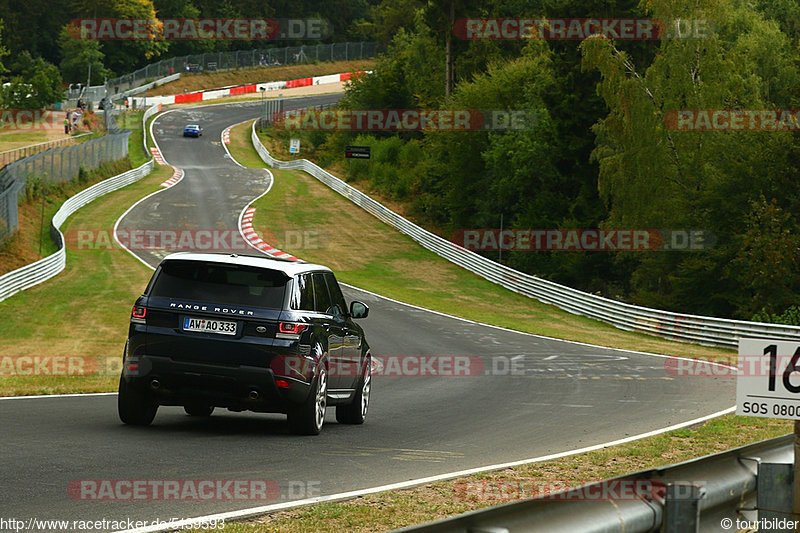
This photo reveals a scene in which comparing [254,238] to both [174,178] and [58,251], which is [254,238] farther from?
[174,178]

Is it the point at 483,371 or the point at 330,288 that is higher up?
the point at 330,288

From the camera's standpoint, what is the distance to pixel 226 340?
1055 cm

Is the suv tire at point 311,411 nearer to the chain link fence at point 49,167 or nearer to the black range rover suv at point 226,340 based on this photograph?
the black range rover suv at point 226,340

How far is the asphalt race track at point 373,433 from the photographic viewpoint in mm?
8188

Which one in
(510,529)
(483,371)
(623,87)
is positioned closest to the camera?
(510,529)

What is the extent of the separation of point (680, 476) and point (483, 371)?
16493 millimetres

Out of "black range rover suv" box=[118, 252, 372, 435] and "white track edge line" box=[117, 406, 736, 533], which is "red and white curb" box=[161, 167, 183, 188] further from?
"white track edge line" box=[117, 406, 736, 533]

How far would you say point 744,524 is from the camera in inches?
248

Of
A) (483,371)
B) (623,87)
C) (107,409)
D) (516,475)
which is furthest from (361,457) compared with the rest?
(623,87)

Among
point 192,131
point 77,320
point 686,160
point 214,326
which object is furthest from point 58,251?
point 192,131

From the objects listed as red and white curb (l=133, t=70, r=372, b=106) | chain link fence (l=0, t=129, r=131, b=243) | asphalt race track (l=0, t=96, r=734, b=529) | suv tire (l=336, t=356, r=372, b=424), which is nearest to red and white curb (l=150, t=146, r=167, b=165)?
chain link fence (l=0, t=129, r=131, b=243)

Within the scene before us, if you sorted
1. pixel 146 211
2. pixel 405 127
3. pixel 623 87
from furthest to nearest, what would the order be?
pixel 405 127
pixel 146 211
pixel 623 87

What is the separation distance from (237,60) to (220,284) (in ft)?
420

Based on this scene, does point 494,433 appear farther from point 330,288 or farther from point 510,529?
point 510,529
